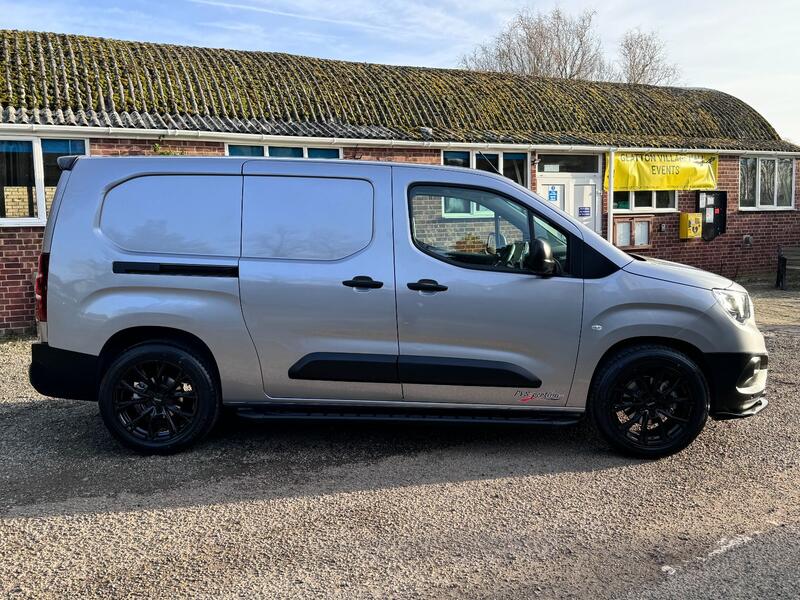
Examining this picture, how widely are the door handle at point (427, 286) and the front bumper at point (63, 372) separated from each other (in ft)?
7.40

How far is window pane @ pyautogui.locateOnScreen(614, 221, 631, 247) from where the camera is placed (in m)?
15.4

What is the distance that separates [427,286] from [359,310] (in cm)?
49

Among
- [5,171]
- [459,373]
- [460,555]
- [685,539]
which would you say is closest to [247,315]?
[459,373]

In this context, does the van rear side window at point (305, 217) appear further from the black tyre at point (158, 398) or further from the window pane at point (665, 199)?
the window pane at point (665, 199)

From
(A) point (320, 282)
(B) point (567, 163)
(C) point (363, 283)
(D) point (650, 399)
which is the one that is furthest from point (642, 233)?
(A) point (320, 282)

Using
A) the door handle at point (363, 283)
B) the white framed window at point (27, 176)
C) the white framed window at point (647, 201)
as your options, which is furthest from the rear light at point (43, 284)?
the white framed window at point (647, 201)

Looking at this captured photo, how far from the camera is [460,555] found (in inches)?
138

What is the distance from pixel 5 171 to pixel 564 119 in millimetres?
11129

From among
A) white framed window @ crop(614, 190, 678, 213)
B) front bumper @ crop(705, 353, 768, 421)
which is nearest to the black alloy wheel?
front bumper @ crop(705, 353, 768, 421)

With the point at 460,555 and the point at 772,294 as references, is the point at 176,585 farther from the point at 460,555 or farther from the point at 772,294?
the point at 772,294

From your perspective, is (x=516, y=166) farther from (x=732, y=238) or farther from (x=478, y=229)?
(x=478, y=229)

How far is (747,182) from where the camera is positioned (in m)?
17.0

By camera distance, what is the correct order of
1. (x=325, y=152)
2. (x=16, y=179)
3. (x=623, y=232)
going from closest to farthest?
1. (x=16, y=179)
2. (x=325, y=152)
3. (x=623, y=232)

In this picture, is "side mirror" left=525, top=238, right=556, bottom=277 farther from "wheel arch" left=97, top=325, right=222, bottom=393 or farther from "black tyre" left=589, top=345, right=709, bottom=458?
"wheel arch" left=97, top=325, right=222, bottom=393
